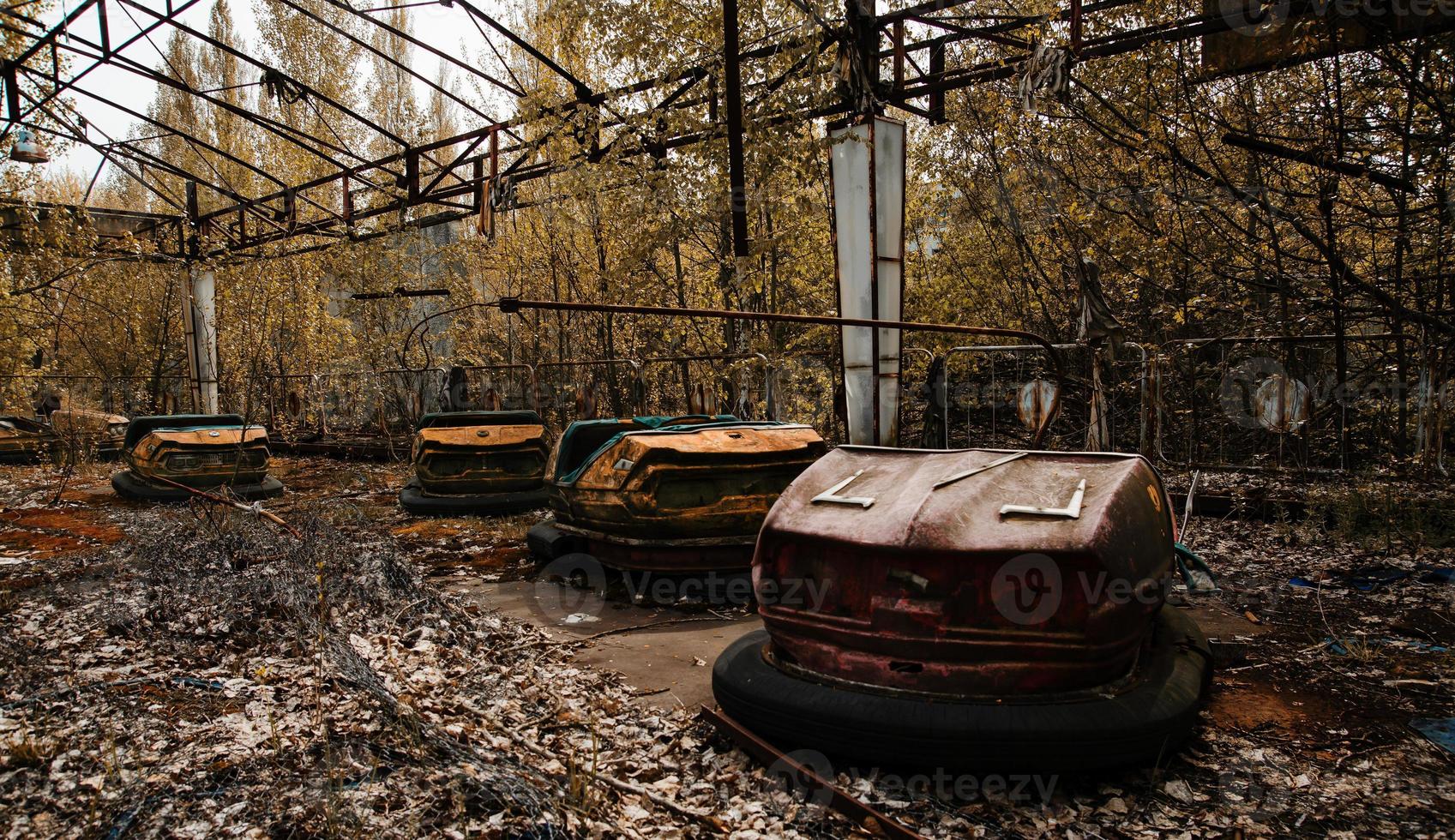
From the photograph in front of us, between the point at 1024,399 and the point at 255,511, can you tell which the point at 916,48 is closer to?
the point at 1024,399

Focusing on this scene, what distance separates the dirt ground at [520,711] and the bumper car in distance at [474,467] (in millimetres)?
1904

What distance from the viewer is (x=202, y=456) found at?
8.23 metres

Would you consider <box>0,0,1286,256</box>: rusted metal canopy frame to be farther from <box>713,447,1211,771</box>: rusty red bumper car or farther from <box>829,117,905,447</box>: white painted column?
<box>713,447,1211,771</box>: rusty red bumper car

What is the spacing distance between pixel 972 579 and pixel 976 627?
4.9 inches

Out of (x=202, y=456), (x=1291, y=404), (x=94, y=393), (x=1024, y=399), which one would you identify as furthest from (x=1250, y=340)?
(x=94, y=393)

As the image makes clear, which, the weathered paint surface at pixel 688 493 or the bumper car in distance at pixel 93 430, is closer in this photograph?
the weathered paint surface at pixel 688 493

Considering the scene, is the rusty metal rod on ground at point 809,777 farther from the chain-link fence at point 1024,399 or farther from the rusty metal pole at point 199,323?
the rusty metal pole at point 199,323

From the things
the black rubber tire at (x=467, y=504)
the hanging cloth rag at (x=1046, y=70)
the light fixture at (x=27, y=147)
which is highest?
the light fixture at (x=27, y=147)

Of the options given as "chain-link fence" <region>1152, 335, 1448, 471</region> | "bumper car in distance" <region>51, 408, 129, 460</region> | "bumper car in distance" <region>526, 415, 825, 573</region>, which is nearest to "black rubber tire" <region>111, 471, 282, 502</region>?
"bumper car in distance" <region>51, 408, 129, 460</region>

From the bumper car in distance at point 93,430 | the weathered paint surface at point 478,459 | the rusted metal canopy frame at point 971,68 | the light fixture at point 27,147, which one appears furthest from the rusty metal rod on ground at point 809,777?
the bumper car in distance at point 93,430

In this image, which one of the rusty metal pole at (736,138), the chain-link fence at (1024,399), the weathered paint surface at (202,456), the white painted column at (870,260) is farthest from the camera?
the weathered paint surface at (202,456)

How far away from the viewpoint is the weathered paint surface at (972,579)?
2.21m

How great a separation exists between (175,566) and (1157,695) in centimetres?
466

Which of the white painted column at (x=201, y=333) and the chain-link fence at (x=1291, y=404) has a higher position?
the white painted column at (x=201, y=333)
